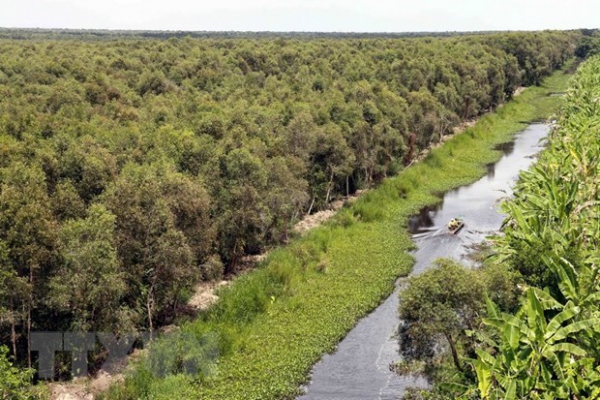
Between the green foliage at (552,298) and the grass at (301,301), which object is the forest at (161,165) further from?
the green foliage at (552,298)

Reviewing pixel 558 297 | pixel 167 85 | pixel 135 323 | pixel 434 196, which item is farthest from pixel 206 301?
pixel 167 85

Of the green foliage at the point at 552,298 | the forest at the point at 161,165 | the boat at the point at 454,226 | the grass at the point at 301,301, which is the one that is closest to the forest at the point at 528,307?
the green foliage at the point at 552,298

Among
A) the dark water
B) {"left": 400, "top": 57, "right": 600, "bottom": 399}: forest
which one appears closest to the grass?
the dark water

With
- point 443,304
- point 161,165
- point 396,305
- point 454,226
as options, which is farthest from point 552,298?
point 454,226

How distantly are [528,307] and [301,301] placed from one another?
20.2 metres

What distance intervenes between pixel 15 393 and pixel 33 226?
26.2 feet

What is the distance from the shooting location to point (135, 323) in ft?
101

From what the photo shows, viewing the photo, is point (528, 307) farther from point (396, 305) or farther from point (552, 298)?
point (396, 305)

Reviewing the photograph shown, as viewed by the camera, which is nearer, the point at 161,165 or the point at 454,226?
the point at 161,165

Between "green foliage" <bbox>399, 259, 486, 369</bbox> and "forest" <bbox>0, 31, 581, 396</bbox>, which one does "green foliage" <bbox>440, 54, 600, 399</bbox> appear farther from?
"forest" <bbox>0, 31, 581, 396</bbox>

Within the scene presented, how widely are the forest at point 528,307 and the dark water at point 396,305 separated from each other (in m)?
1.90

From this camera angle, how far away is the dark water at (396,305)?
96.8 feet

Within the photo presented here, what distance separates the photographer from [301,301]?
125 feet

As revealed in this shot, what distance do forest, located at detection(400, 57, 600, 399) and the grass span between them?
6.60m
